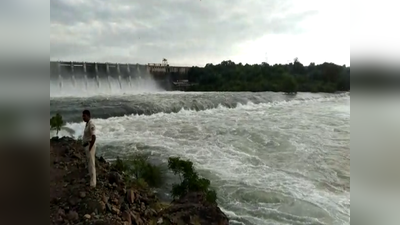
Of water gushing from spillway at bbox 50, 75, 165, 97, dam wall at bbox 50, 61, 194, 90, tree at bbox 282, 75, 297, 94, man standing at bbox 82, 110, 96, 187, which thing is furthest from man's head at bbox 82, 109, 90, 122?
tree at bbox 282, 75, 297, 94

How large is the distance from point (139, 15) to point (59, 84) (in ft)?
2.59

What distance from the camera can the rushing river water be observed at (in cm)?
276

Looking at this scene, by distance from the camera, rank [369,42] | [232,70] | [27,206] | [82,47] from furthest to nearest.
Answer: [232,70], [82,47], [369,42], [27,206]

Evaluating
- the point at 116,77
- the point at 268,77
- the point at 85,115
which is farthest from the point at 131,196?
the point at 268,77

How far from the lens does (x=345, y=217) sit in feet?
9.02

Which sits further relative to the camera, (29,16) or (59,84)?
(59,84)

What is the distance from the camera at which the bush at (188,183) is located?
277cm

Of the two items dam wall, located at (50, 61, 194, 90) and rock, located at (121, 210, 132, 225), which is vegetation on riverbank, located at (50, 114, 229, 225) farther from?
dam wall, located at (50, 61, 194, 90)

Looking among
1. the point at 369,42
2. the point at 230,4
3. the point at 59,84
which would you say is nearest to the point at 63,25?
the point at 59,84

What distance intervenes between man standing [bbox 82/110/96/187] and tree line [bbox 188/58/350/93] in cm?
90

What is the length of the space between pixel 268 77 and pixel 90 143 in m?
1.53

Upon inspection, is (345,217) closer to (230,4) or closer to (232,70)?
(232,70)

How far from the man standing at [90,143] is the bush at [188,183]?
593 millimetres

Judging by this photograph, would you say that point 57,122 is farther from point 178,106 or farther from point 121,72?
point 178,106
